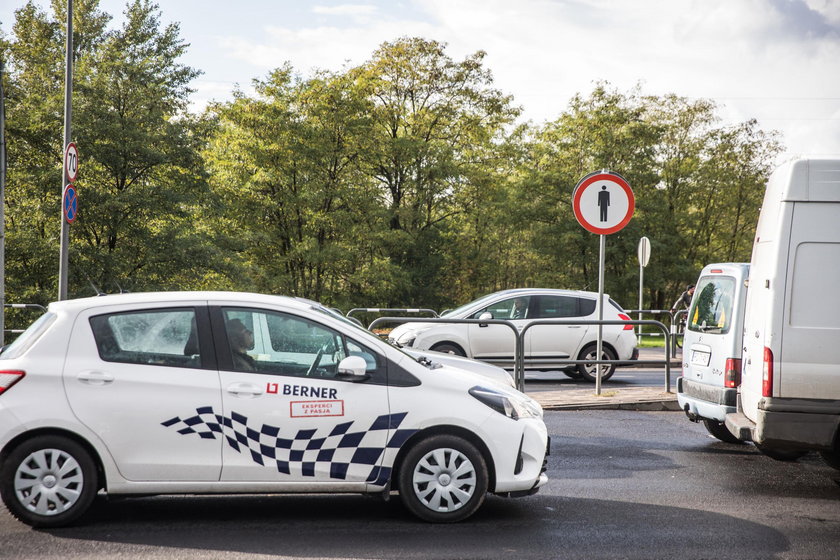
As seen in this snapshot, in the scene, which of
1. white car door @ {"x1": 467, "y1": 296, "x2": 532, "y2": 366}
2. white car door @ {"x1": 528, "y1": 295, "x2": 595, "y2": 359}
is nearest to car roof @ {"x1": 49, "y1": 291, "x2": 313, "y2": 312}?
white car door @ {"x1": 467, "y1": 296, "x2": 532, "y2": 366}

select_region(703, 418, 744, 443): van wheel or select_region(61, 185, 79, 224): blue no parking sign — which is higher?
select_region(61, 185, 79, 224): blue no parking sign

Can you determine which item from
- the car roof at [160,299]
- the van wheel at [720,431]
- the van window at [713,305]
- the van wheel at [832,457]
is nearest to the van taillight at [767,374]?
the van wheel at [832,457]

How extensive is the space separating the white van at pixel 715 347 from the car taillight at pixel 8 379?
6.13 m

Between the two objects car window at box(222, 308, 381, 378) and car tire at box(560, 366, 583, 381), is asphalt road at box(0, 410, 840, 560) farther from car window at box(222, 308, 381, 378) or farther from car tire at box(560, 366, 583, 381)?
car tire at box(560, 366, 583, 381)

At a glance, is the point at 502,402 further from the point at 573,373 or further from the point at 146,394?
the point at 573,373

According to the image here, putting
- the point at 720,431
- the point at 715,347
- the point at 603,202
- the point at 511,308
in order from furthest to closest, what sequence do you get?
the point at 511,308 → the point at 603,202 → the point at 720,431 → the point at 715,347

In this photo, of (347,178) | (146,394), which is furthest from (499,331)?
(347,178)

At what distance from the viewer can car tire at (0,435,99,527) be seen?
5688 mm

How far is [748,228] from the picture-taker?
154 feet

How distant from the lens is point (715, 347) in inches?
353

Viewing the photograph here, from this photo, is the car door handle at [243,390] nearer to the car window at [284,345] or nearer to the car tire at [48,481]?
the car window at [284,345]

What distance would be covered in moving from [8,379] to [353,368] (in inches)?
85.2

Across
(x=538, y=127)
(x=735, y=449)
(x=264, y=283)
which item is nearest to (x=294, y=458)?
(x=735, y=449)

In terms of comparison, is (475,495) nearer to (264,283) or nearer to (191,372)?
(191,372)
